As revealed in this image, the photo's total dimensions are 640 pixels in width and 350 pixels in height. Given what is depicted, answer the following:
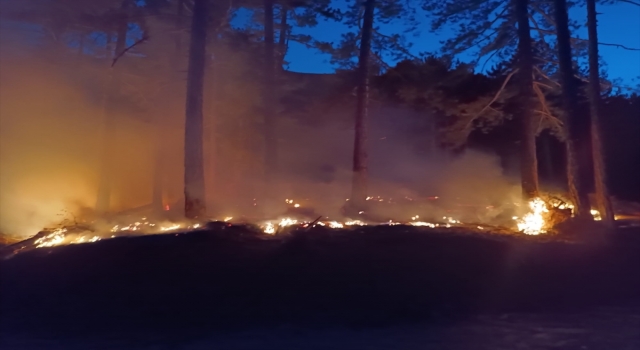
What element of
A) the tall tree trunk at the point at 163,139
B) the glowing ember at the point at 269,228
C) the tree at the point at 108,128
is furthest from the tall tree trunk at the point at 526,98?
the tree at the point at 108,128

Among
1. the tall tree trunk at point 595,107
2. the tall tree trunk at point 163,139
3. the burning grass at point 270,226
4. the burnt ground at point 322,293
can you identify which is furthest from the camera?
the tall tree trunk at point 163,139

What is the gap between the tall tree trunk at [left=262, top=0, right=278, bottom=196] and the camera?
19922mm

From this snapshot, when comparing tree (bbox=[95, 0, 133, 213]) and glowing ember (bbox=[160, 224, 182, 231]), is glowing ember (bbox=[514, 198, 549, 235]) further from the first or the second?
tree (bbox=[95, 0, 133, 213])

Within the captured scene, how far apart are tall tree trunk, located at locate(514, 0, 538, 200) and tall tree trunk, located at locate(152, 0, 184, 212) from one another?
374 inches

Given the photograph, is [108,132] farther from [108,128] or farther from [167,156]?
[167,156]

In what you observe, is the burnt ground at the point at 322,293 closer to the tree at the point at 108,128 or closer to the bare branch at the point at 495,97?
the bare branch at the point at 495,97

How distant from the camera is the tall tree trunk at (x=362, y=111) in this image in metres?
17.6

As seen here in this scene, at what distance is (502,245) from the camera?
10.8 m

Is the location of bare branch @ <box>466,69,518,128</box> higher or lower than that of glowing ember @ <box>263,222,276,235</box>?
higher

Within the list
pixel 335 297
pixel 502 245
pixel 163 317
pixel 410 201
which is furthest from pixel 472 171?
pixel 163 317

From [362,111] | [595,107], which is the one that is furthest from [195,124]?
[595,107]

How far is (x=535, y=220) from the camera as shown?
46.2ft

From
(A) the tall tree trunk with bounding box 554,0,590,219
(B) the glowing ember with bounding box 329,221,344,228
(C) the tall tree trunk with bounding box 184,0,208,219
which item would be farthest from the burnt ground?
(C) the tall tree trunk with bounding box 184,0,208,219

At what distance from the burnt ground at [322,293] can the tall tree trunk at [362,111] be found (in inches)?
255
